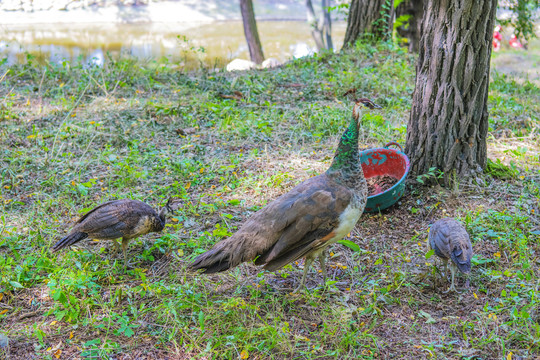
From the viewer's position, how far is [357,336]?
347 centimetres

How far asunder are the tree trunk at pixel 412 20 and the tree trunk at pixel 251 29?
16.0 ft

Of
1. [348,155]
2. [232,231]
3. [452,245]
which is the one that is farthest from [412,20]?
[452,245]

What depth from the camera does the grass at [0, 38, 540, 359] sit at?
11.4ft

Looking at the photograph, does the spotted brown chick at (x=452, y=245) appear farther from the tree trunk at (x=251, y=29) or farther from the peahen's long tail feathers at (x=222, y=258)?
the tree trunk at (x=251, y=29)

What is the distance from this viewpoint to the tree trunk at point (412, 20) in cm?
991

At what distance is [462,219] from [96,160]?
4165mm

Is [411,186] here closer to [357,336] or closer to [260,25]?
[357,336]

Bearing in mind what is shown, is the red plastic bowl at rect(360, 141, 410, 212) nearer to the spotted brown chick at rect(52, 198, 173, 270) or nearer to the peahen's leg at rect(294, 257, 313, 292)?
the peahen's leg at rect(294, 257, 313, 292)

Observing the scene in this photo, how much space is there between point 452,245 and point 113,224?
107 inches

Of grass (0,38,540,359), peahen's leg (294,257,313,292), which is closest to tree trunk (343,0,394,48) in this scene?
grass (0,38,540,359)

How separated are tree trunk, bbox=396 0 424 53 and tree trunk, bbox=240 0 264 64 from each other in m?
4.88

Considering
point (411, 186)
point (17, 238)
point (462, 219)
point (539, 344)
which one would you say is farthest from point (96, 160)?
point (539, 344)

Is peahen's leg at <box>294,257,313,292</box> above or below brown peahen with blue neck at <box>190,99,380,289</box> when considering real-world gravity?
below

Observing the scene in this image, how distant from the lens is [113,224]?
4148 millimetres
